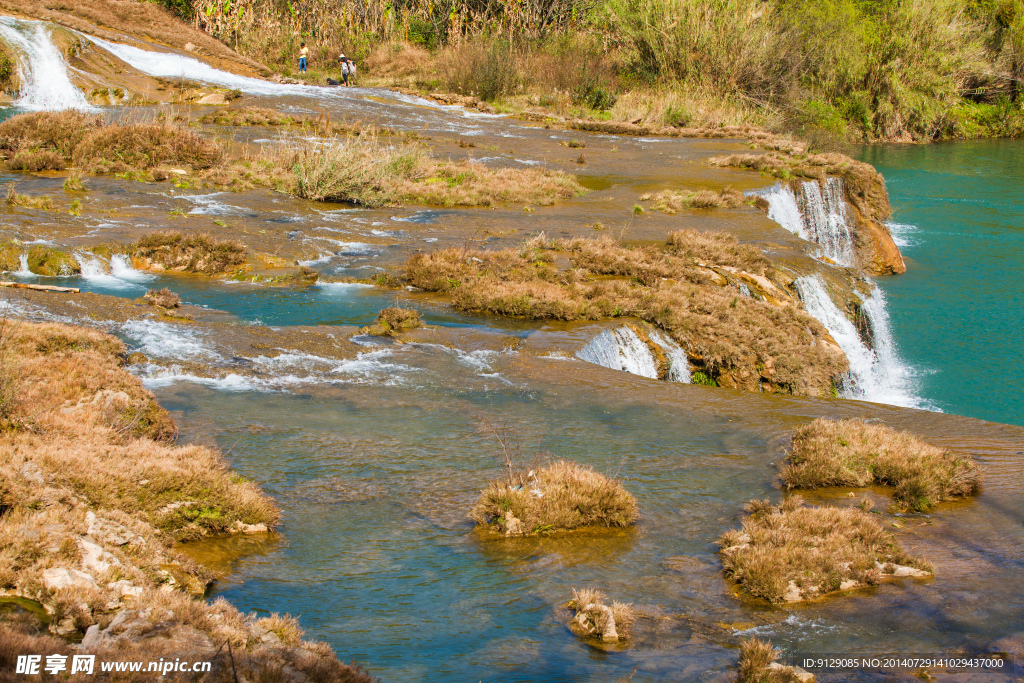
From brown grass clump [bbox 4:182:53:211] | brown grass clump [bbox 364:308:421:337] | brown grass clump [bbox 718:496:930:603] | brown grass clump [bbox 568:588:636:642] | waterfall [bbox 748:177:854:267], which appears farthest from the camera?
waterfall [bbox 748:177:854:267]

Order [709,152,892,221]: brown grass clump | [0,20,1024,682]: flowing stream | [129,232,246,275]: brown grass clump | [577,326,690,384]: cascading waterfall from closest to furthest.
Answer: [0,20,1024,682]: flowing stream, [577,326,690,384]: cascading waterfall, [129,232,246,275]: brown grass clump, [709,152,892,221]: brown grass clump

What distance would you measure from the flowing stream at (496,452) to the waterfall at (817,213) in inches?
104

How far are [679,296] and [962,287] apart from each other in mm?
13683

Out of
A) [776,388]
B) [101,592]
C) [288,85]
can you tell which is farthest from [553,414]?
[288,85]

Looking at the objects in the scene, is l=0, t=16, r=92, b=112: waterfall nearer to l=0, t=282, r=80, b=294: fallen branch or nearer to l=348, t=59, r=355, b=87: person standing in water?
l=348, t=59, r=355, b=87: person standing in water

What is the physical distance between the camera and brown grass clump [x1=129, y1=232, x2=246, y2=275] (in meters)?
13.5

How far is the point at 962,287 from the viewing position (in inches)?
870

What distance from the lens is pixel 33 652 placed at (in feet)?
11.6

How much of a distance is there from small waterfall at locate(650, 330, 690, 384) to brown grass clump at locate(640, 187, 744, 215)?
7.34 m

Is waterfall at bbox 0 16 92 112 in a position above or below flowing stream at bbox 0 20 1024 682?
above

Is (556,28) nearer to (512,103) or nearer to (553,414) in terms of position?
(512,103)

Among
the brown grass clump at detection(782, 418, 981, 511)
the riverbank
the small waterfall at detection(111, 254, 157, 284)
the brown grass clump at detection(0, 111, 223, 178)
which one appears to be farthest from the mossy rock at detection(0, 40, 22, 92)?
the brown grass clump at detection(782, 418, 981, 511)

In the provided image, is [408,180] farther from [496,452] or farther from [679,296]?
[496,452]

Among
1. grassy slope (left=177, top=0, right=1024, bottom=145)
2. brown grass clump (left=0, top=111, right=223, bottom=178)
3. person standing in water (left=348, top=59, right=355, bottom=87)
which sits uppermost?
grassy slope (left=177, top=0, right=1024, bottom=145)
